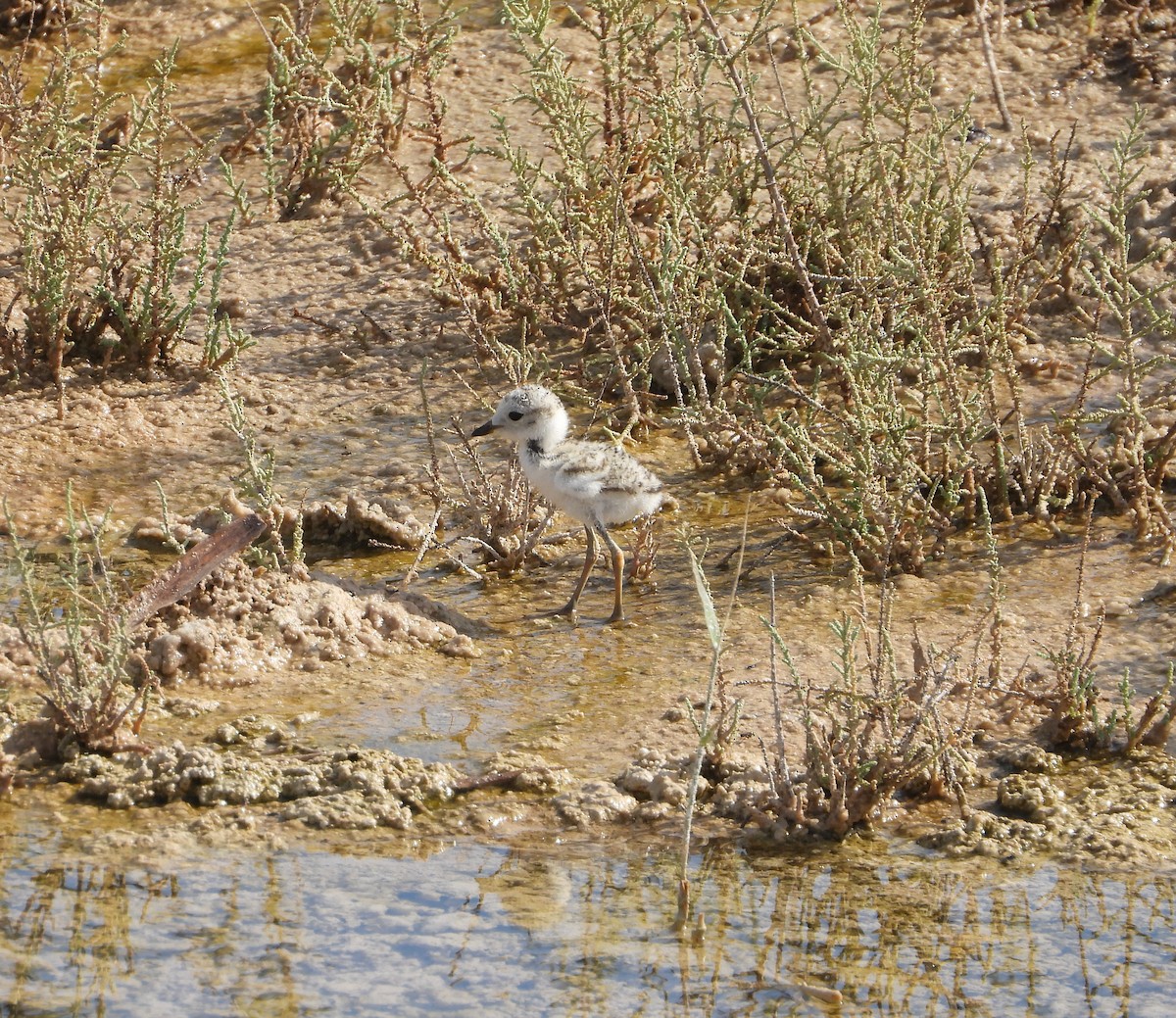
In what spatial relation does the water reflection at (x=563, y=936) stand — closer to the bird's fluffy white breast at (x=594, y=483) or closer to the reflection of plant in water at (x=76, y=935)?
the reflection of plant in water at (x=76, y=935)

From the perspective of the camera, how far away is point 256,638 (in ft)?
17.6

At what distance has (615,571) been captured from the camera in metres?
5.79

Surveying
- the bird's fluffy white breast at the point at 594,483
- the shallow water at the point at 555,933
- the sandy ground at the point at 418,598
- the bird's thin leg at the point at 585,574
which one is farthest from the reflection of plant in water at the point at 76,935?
the bird's fluffy white breast at the point at 594,483

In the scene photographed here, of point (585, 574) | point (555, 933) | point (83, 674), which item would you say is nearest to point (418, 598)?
point (585, 574)

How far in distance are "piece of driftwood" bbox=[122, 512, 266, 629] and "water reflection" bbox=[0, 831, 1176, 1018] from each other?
1026 mm

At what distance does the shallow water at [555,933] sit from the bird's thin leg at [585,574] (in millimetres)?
1455

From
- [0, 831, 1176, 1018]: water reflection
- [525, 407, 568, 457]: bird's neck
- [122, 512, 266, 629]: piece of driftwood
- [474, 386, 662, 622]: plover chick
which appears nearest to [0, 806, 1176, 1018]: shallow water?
[0, 831, 1176, 1018]: water reflection

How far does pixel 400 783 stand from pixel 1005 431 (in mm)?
3124

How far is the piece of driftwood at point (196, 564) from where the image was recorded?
17.2 ft

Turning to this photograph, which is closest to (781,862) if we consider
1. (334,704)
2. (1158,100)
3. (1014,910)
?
(1014,910)

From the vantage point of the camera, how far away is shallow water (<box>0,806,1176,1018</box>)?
3.74 m

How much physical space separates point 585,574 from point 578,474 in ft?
1.13

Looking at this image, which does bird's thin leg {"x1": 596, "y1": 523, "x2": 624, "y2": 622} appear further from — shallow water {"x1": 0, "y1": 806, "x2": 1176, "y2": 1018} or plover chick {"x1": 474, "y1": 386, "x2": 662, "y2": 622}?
shallow water {"x1": 0, "y1": 806, "x2": 1176, "y2": 1018}

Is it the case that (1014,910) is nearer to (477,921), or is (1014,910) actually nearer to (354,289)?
(477,921)
